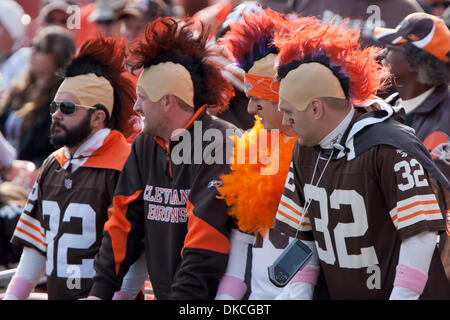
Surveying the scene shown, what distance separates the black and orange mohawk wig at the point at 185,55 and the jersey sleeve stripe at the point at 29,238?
3.62ft

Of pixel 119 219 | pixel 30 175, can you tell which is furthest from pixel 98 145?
pixel 30 175

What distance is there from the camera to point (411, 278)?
2930mm

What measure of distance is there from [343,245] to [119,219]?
4.10ft

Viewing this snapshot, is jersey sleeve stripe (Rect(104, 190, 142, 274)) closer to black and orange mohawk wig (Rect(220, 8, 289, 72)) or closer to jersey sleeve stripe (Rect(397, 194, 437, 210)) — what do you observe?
black and orange mohawk wig (Rect(220, 8, 289, 72))

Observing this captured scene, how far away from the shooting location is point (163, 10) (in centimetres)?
747

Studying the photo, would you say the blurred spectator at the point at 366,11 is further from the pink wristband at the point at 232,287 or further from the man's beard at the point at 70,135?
the pink wristband at the point at 232,287

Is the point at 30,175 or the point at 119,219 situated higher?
the point at 119,219

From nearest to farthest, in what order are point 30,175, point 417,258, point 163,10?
point 417,258
point 30,175
point 163,10

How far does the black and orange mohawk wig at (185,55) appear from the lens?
13.1ft

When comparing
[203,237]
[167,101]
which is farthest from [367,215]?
[167,101]

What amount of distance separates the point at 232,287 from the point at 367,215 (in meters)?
0.83

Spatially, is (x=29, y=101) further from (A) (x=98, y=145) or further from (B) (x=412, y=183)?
(B) (x=412, y=183)

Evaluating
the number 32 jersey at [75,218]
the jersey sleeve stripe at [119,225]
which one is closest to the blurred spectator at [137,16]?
the number 32 jersey at [75,218]
